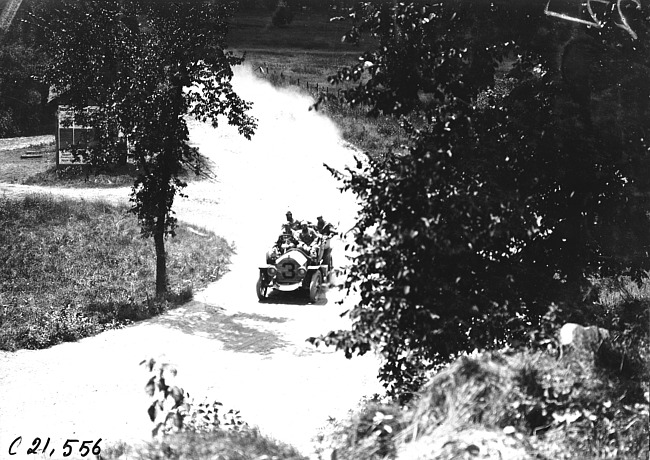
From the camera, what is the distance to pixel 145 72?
1753 cm

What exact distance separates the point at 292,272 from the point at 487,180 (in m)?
10.7

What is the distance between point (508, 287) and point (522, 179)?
4.14 ft

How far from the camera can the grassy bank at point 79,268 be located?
15.6 metres

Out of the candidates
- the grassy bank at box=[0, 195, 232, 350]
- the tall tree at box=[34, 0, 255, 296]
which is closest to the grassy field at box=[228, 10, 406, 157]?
the grassy bank at box=[0, 195, 232, 350]

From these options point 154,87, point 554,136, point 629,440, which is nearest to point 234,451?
point 629,440

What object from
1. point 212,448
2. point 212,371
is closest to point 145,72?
point 212,371

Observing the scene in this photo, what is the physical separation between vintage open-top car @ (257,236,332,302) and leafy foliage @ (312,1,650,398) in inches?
338

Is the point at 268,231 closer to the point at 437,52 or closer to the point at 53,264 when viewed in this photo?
the point at 53,264

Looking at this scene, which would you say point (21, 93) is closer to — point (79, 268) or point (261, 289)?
point (79, 268)

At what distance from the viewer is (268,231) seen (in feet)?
87.0

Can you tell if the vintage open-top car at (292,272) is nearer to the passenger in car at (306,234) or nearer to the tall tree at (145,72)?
the passenger in car at (306,234)

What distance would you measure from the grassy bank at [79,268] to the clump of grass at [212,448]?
29.2ft

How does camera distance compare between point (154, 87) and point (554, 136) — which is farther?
point (154, 87)

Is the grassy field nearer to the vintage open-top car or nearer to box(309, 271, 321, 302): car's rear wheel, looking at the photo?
the vintage open-top car
